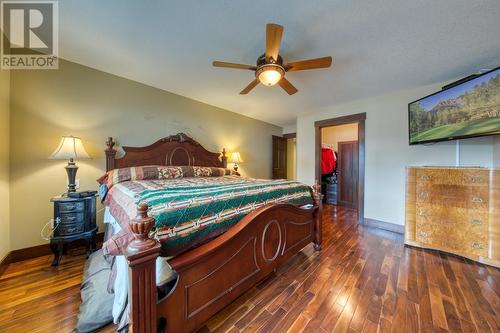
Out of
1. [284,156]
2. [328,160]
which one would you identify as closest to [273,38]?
[328,160]

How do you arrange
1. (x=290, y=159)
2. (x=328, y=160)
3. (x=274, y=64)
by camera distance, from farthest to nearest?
(x=290, y=159), (x=328, y=160), (x=274, y=64)

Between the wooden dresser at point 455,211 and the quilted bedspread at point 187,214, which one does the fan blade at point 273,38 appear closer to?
the quilted bedspread at point 187,214

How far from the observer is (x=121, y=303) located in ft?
3.35

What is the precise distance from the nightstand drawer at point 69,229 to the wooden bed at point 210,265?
1758 mm

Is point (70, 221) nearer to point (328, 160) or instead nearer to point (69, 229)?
point (69, 229)

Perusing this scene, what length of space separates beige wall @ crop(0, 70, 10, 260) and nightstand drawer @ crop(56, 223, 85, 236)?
1.56ft

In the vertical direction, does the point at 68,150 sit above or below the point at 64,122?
below

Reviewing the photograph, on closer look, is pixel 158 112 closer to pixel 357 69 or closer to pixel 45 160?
pixel 45 160

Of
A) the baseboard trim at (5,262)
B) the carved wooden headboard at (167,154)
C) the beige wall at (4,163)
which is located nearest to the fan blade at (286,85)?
the carved wooden headboard at (167,154)

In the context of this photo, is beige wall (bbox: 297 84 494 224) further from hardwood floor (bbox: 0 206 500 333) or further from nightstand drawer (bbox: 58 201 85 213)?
nightstand drawer (bbox: 58 201 85 213)

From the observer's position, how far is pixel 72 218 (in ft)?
6.30

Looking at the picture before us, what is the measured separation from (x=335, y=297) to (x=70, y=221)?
2757mm

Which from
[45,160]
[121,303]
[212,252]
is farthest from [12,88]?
[212,252]

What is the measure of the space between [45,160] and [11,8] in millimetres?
1483
